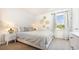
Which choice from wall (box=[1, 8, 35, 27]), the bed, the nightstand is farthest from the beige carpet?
the bed

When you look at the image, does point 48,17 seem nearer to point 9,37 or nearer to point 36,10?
point 36,10

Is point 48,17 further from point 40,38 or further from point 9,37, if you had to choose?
point 9,37

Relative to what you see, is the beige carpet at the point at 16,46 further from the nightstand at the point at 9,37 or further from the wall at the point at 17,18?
the wall at the point at 17,18

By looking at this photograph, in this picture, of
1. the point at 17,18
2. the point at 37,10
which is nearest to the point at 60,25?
the point at 37,10

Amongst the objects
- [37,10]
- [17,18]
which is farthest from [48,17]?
[17,18]

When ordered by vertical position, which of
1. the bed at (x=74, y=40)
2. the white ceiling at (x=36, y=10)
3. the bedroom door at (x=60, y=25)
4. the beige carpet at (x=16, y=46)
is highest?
the white ceiling at (x=36, y=10)

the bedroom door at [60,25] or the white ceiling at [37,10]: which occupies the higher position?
the white ceiling at [37,10]

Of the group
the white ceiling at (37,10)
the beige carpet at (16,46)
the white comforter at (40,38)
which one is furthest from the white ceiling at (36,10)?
the beige carpet at (16,46)

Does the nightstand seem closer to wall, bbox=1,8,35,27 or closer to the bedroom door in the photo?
wall, bbox=1,8,35,27

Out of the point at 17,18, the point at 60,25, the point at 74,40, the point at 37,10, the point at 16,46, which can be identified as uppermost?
the point at 37,10

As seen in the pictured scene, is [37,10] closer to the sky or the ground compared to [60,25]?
closer to the sky

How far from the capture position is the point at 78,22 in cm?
206
